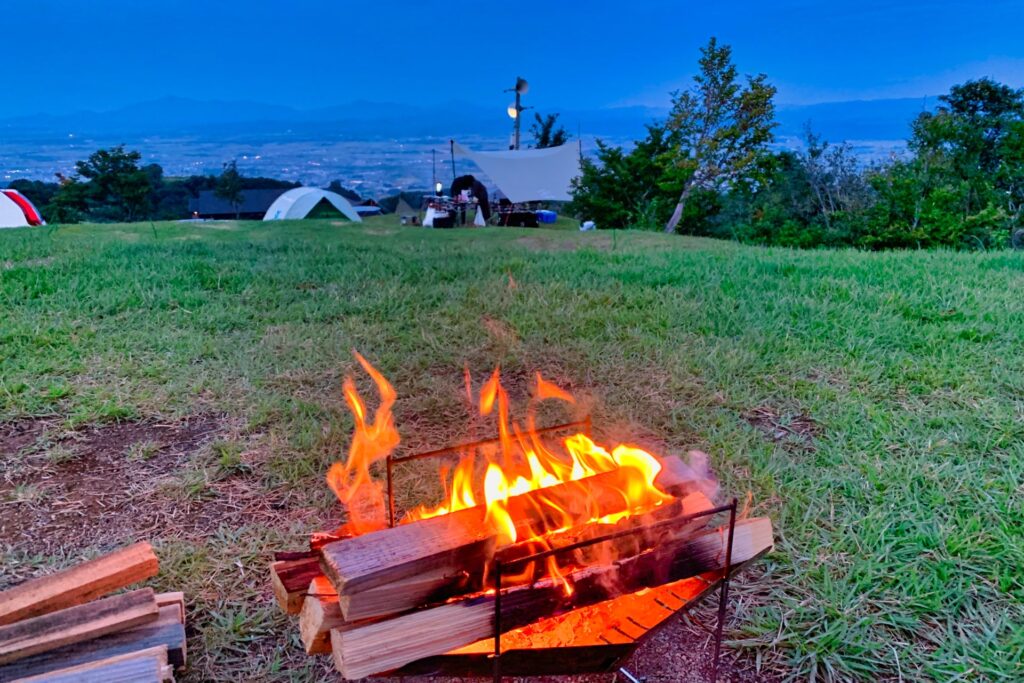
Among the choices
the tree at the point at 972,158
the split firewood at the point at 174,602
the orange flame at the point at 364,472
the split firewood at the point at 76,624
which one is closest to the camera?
the split firewood at the point at 76,624

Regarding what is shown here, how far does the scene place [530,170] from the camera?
1539 centimetres

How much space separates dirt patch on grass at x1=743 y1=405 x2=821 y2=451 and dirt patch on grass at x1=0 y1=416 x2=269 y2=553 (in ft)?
5.08

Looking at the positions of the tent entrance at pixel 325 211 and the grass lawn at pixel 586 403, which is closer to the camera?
the grass lawn at pixel 586 403

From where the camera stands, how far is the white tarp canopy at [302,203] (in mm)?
15773

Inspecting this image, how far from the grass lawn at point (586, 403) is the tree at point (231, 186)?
2192 cm

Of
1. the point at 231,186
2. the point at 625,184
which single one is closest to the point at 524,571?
the point at 625,184

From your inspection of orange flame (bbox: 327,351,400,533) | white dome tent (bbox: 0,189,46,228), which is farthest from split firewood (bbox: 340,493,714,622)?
white dome tent (bbox: 0,189,46,228)

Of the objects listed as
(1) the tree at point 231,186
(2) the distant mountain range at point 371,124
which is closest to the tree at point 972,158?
(2) the distant mountain range at point 371,124

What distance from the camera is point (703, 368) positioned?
2604 mm

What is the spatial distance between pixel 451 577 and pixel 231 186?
2637 cm

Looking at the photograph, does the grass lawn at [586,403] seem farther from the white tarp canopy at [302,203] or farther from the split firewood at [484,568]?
the white tarp canopy at [302,203]

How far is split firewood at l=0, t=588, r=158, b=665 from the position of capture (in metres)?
1.07

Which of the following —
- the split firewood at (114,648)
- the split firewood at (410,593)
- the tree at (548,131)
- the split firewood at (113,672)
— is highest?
the tree at (548,131)

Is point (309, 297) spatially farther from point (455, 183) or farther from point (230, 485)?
point (455, 183)
